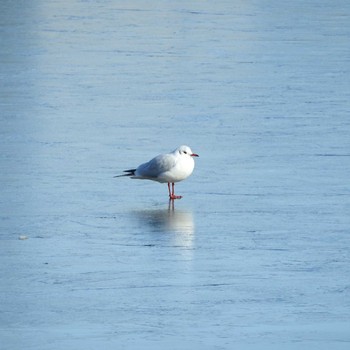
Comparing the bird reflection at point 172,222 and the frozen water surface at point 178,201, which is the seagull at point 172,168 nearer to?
the frozen water surface at point 178,201

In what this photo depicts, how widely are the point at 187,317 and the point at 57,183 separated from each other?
3.82 m

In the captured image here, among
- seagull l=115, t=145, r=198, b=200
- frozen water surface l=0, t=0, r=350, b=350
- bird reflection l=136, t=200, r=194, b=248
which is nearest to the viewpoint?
frozen water surface l=0, t=0, r=350, b=350

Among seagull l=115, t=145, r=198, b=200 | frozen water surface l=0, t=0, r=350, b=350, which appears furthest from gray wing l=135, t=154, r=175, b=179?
frozen water surface l=0, t=0, r=350, b=350

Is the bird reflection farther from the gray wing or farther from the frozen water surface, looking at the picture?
the gray wing

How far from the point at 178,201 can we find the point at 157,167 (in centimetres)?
32

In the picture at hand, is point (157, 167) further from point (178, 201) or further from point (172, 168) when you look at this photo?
point (178, 201)

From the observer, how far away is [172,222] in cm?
982

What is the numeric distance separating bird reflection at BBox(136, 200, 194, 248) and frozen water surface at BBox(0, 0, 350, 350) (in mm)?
30

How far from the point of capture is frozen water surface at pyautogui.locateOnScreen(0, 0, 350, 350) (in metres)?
7.41

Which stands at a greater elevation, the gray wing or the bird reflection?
the gray wing

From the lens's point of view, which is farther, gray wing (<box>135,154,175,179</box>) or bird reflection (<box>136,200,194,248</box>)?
gray wing (<box>135,154,175,179</box>)

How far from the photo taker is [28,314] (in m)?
7.49

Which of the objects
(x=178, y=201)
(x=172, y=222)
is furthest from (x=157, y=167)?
(x=172, y=222)

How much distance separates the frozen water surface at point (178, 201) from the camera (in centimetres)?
741
